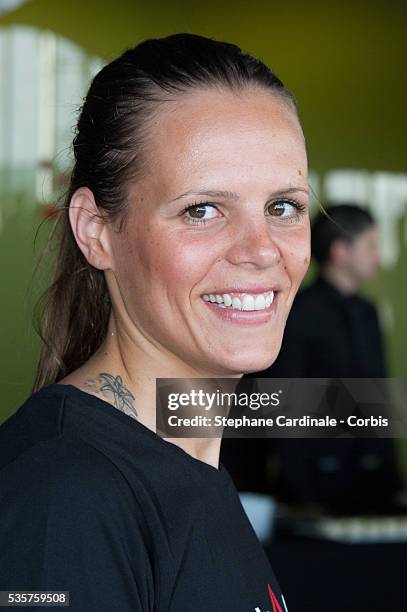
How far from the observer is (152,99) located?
1.42 metres

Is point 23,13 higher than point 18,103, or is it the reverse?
point 23,13

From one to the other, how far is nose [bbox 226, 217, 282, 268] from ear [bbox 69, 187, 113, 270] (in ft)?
0.68

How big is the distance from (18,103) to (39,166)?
0.35m

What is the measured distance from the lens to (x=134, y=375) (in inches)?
56.1

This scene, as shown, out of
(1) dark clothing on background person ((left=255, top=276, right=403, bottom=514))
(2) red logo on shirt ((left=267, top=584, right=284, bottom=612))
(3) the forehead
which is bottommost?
(2) red logo on shirt ((left=267, top=584, right=284, bottom=612))

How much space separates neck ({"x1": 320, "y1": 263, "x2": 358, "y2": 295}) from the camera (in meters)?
4.67

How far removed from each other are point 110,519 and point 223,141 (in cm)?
52

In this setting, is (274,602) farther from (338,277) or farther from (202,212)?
(338,277)

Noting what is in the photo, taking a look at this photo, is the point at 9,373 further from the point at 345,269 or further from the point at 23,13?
the point at 23,13

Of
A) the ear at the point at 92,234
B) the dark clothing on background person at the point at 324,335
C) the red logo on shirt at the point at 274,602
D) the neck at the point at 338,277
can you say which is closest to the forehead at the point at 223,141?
the ear at the point at 92,234

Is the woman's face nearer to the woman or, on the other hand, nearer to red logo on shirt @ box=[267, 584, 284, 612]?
the woman

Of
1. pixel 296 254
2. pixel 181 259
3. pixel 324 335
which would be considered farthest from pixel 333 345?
pixel 181 259

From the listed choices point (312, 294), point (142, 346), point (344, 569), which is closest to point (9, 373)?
point (142, 346)

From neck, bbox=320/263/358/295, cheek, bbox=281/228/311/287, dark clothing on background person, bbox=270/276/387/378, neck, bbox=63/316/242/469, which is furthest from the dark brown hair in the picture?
neck, bbox=320/263/358/295
